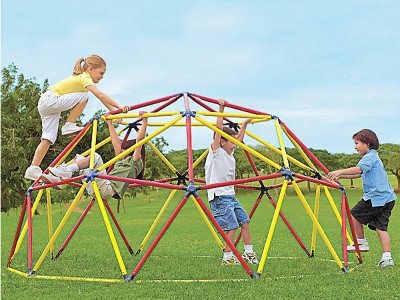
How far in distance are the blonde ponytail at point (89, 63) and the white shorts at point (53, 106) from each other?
38 centimetres

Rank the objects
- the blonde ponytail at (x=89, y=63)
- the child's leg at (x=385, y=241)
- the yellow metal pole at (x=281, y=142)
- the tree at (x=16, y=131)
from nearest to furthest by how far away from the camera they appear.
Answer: the yellow metal pole at (x=281, y=142) → the child's leg at (x=385, y=241) → the blonde ponytail at (x=89, y=63) → the tree at (x=16, y=131)

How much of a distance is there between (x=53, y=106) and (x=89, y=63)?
890 millimetres

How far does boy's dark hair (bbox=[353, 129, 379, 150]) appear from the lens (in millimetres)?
10023

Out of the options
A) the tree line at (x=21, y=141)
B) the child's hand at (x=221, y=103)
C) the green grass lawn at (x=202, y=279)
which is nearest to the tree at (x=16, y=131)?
the tree line at (x=21, y=141)

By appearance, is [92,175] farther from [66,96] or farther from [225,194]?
[225,194]

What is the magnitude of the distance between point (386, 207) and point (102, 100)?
4563 mm

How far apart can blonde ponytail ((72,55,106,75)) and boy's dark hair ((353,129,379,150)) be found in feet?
13.5

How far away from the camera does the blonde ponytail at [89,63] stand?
34.0 ft

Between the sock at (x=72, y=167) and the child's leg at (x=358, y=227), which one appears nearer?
the sock at (x=72, y=167)

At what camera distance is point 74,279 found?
8.99m

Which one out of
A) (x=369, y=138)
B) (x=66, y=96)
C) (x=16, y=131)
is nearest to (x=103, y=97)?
(x=66, y=96)

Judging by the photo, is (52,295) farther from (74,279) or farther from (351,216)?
(351,216)

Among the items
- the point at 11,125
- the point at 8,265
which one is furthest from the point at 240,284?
the point at 11,125

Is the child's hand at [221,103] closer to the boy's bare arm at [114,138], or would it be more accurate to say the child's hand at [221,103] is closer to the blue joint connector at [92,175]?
the boy's bare arm at [114,138]
